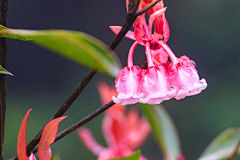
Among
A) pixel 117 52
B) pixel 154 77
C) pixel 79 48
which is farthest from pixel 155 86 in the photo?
pixel 117 52

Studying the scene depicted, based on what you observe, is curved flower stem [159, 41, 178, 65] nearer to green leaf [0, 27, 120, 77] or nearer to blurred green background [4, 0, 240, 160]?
green leaf [0, 27, 120, 77]

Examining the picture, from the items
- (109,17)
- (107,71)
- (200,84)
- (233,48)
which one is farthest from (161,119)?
(233,48)

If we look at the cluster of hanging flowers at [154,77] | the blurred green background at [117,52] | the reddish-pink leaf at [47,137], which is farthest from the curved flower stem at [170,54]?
the blurred green background at [117,52]

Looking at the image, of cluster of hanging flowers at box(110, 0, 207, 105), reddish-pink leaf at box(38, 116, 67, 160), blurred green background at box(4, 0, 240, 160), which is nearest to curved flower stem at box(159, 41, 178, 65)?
cluster of hanging flowers at box(110, 0, 207, 105)

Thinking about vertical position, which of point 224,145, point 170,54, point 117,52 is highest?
point 170,54

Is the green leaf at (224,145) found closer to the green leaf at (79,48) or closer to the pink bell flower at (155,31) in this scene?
the pink bell flower at (155,31)

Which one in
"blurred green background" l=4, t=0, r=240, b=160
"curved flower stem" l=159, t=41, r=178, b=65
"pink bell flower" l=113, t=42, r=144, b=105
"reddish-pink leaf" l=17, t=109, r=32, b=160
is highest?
"curved flower stem" l=159, t=41, r=178, b=65

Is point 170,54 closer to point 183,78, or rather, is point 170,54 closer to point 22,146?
point 183,78
